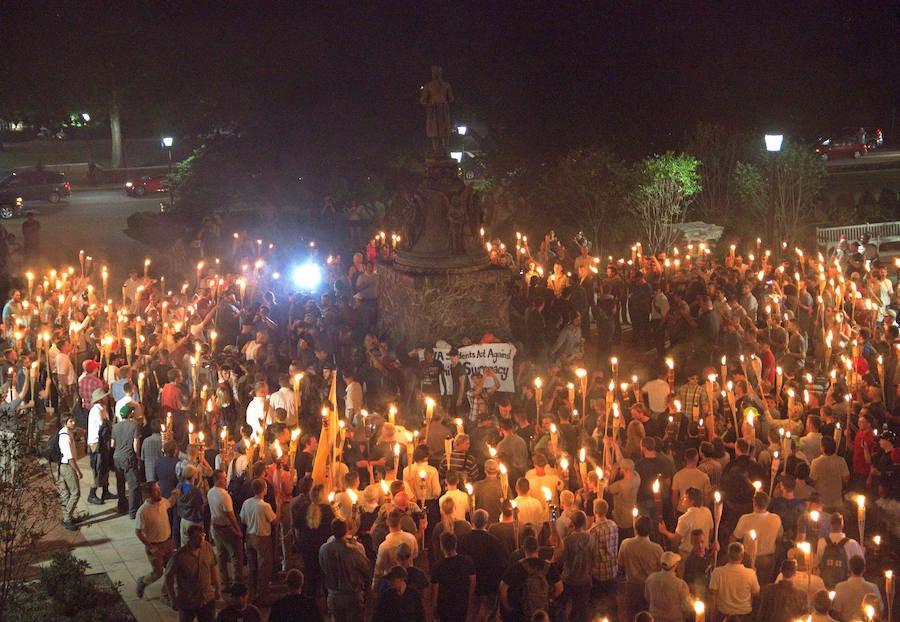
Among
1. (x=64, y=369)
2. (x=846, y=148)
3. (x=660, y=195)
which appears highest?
(x=846, y=148)

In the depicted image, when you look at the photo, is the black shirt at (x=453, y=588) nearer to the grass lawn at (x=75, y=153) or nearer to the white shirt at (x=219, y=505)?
the white shirt at (x=219, y=505)

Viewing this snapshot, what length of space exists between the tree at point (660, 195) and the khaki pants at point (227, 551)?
19.4 metres

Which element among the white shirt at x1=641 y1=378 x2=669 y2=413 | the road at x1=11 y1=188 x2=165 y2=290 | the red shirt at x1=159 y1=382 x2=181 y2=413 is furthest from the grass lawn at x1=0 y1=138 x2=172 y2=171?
the white shirt at x1=641 y1=378 x2=669 y2=413

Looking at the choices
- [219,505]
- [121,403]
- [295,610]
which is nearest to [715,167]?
[121,403]

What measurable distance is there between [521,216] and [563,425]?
1663cm

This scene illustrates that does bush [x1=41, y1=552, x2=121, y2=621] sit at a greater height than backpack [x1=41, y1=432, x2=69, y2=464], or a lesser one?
lesser

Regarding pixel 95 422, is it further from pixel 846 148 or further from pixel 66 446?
pixel 846 148

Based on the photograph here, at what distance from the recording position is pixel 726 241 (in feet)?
104

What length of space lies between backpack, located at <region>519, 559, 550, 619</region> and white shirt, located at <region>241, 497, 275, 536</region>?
303cm

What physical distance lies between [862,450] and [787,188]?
20.2m

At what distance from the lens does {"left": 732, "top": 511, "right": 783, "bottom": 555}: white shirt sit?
34.7ft

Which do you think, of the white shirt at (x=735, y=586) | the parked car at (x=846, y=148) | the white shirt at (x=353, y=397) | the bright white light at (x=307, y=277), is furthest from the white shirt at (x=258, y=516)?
the parked car at (x=846, y=148)

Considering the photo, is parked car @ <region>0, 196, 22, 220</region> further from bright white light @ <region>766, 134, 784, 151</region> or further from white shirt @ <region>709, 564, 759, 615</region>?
white shirt @ <region>709, 564, 759, 615</region>

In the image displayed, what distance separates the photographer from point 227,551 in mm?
12094
